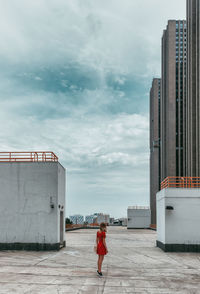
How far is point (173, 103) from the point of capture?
→ 109 metres

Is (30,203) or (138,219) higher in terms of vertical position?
(30,203)

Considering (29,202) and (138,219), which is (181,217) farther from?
(138,219)

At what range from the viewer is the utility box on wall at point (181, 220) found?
58.5ft

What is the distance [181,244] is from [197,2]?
68.5 meters

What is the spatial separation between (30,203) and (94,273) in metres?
7.46

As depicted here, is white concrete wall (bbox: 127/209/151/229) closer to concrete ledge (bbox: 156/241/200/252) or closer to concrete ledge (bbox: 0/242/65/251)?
concrete ledge (bbox: 156/241/200/252)

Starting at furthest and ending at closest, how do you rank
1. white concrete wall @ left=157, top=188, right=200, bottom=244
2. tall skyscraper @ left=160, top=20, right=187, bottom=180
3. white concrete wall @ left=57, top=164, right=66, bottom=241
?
tall skyscraper @ left=160, top=20, right=187, bottom=180 < white concrete wall @ left=57, top=164, right=66, bottom=241 < white concrete wall @ left=157, top=188, right=200, bottom=244

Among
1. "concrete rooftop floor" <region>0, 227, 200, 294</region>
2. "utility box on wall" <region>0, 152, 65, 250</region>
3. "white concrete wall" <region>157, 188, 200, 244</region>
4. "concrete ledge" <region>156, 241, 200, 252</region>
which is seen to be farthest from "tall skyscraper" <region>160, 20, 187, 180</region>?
"concrete rooftop floor" <region>0, 227, 200, 294</region>

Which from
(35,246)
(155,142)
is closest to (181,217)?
(35,246)

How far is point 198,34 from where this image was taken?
243 ft

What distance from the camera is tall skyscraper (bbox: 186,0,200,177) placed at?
240 ft

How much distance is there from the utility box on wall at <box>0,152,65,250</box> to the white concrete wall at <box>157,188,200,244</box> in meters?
5.69

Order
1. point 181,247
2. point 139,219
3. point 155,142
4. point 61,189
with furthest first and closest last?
point 155,142
point 139,219
point 61,189
point 181,247

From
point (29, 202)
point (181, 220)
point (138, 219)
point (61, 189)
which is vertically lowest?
point (138, 219)
